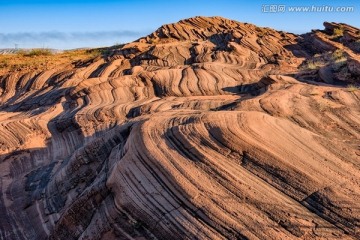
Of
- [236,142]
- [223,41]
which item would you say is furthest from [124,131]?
[223,41]

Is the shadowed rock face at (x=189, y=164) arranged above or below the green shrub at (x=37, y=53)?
above

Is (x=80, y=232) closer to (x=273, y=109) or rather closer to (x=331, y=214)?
(x=331, y=214)

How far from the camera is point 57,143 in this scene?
18.6 metres

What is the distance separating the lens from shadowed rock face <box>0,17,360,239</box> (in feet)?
26.8

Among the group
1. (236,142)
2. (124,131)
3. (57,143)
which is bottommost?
(57,143)

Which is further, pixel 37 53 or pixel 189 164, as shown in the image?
pixel 37 53

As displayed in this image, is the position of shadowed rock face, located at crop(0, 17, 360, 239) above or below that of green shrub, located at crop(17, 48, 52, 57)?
above

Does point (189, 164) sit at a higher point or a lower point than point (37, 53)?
higher

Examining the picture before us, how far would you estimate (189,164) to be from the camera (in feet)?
31.1

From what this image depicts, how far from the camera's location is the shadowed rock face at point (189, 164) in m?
8.18

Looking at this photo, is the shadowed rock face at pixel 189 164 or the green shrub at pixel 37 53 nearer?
the shadowed rock face at pixel 189 164

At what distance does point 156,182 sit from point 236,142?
2.17 metres

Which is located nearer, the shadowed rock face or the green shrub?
the shadowed rock face

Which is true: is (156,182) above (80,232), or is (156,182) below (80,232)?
above
